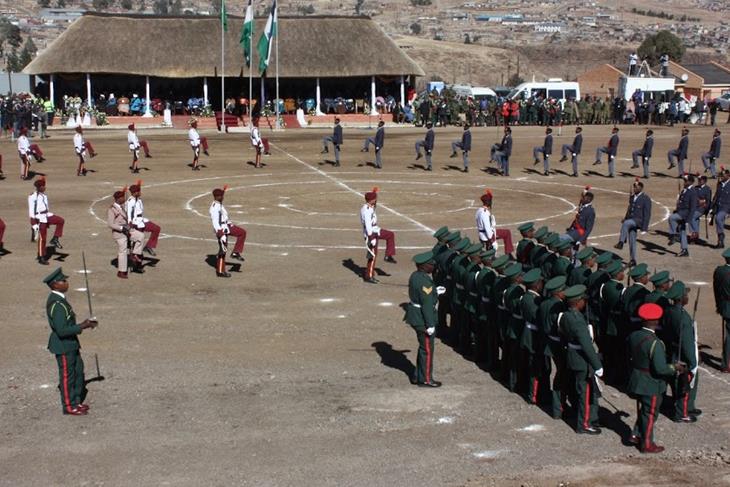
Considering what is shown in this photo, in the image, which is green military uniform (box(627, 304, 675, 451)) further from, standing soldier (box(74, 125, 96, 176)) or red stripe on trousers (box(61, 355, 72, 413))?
standing soldier (box(74, 125, 96, 176))

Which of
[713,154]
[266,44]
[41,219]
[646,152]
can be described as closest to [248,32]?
[266,44]

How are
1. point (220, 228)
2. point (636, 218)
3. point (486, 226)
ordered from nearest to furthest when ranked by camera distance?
1. point (486, 226)
2. point (220, 228)
3. point (636, 218)

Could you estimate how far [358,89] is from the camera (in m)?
63.1

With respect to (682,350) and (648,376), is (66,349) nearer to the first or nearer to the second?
(648,376)

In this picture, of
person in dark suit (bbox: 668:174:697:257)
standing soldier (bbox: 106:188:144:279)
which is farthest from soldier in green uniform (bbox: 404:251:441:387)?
person in dark suit (bbox: 668:174:697:257)

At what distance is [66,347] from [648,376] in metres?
7.58

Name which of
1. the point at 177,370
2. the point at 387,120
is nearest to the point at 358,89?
the point at 387,120

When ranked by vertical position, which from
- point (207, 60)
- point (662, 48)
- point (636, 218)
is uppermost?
point (662, 48)

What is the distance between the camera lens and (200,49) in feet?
196

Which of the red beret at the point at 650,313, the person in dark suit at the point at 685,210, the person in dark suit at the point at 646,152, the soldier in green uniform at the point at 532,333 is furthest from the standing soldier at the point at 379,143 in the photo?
the red beret at the point at 650,313

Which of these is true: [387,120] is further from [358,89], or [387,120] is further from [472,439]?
[472,439]

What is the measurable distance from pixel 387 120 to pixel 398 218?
3177cm

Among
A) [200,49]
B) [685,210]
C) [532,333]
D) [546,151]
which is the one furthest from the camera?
[200,49]

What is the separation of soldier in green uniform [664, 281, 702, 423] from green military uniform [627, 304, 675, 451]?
0.65m
